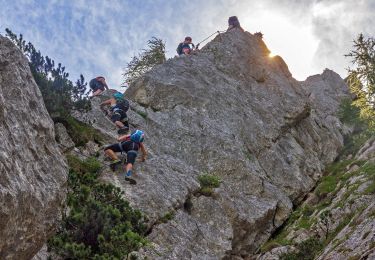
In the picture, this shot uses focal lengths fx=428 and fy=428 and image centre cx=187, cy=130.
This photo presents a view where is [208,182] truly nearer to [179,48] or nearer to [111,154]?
[111,154]

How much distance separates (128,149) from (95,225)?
21.7 feet

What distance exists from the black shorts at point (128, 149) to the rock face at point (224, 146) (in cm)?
75

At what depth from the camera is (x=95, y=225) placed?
13.3 meters

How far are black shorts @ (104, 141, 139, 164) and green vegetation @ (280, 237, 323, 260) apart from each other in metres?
7.58

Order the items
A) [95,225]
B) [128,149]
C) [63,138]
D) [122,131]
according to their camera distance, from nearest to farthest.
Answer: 1. [95,225]
2. [63,138]
3. [128,149]
4. [122,131]

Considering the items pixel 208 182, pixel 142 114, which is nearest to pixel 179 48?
pixel 142 114

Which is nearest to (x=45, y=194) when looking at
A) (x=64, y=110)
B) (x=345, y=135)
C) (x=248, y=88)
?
(x=64, y=110)

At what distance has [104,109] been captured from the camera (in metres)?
24.5

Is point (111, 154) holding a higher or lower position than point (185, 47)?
lower

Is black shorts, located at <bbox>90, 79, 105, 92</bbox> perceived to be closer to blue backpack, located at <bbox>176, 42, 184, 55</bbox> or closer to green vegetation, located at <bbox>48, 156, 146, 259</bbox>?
blue backpack, located at <bbox>176, 42, 184, 55</bbox>

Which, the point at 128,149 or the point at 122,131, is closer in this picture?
the point at 128,149

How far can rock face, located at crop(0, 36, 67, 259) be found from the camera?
10.6 meters

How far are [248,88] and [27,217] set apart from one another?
25488mm

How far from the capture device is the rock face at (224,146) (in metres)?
18.4
